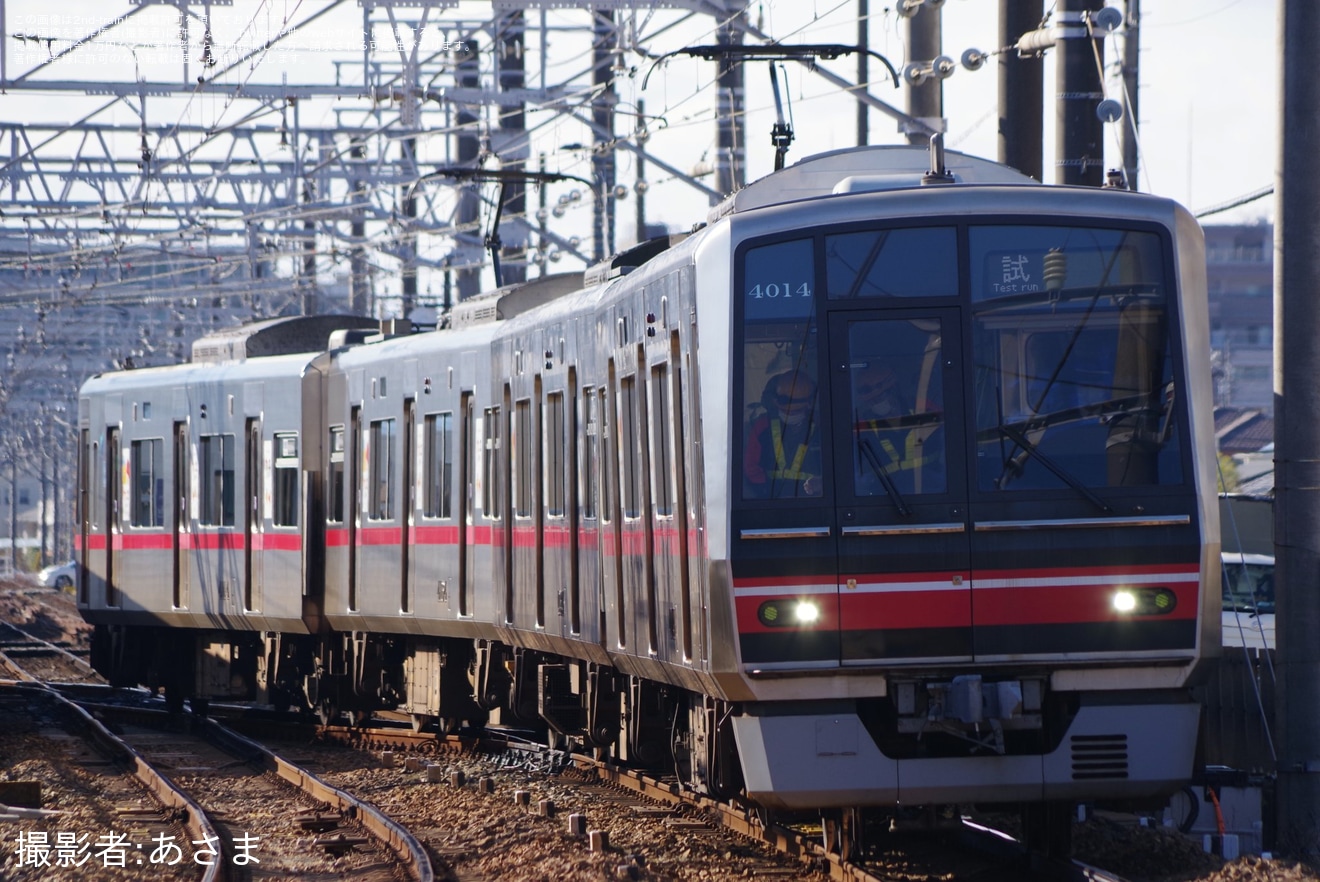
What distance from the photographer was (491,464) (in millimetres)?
13883

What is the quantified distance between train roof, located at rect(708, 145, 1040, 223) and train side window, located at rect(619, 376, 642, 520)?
3.12ft

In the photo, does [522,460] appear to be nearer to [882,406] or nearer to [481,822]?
[481,822]

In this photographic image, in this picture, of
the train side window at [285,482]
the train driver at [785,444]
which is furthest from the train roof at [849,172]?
the train side window at [285,482]

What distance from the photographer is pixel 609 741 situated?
39.2 feet

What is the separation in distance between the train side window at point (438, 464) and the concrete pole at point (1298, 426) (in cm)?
679

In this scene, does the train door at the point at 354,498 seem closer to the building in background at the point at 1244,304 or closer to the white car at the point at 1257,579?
the white car at the point at 1257,579

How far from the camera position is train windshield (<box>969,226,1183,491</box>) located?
813 centimetres

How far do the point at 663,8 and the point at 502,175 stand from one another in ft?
15.7

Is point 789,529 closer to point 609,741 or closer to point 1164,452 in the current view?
point 1164,452

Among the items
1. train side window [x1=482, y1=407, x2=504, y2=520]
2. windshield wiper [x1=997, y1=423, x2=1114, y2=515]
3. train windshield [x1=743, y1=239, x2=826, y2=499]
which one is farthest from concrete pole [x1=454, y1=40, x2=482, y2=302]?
windshield wiper [x1=997, y1=423, x2=1114, y2=515]

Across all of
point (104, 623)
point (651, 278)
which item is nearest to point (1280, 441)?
point (651, 278)

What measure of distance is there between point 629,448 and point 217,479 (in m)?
8.78

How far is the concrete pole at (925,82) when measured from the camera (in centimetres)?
1574

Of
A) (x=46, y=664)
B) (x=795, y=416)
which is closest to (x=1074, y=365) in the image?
(x=795, y=416)
